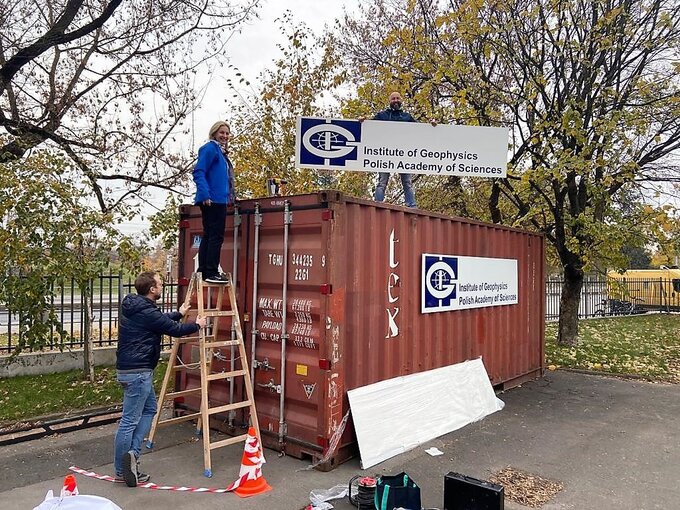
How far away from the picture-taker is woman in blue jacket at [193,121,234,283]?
538cm

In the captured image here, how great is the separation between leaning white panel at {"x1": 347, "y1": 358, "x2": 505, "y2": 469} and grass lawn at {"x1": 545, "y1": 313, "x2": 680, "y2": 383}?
4055mm

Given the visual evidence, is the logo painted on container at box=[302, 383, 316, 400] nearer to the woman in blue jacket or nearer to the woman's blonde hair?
the woman in blue jacket

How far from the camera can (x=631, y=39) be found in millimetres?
10367

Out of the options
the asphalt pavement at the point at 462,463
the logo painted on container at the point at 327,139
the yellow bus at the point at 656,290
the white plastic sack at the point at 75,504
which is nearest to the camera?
the white plastic sack at the point at 75,504

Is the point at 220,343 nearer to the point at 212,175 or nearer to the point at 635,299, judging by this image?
the point at 212,175

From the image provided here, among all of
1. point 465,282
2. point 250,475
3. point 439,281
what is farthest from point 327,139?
point 250,475

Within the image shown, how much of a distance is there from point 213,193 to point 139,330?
156 centimetres

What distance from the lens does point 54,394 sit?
7.75m

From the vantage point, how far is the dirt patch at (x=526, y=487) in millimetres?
4480

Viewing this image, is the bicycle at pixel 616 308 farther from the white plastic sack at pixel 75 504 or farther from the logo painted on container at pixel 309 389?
the white plastic sack at pixel 75 504

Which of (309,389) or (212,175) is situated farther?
(212,175)

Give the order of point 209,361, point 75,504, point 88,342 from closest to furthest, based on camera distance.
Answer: point 75,504, point 209,361, point 88,342

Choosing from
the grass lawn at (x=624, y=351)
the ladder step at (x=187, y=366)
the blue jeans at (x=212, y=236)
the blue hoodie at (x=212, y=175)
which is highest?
the blue hoodie at (x=212, y=175)

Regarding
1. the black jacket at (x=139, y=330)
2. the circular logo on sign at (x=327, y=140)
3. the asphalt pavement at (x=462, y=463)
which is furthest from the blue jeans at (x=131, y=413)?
the circular logo on sign at (x=327, y=140)
